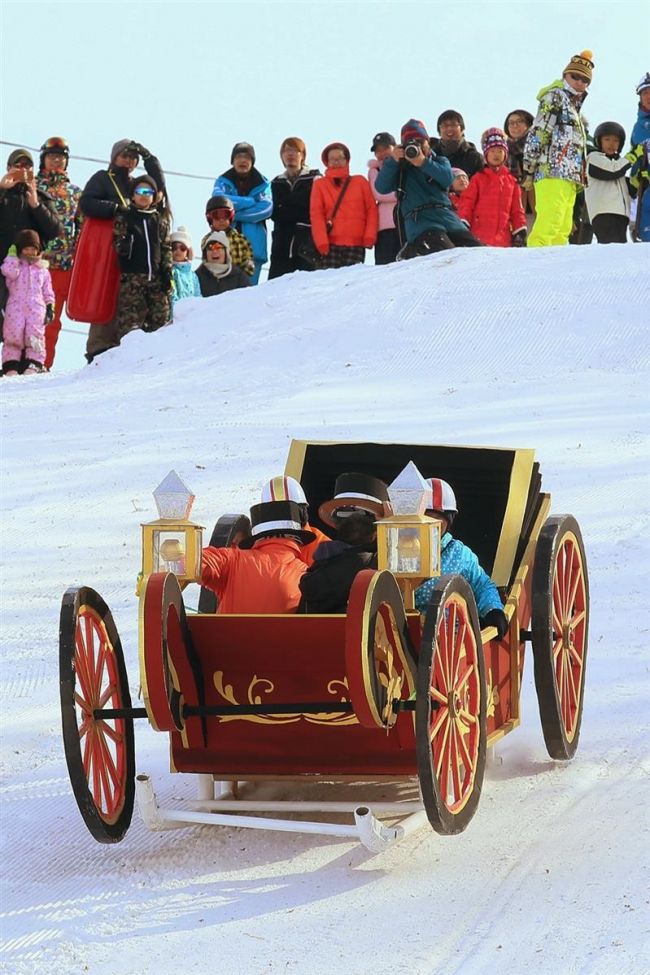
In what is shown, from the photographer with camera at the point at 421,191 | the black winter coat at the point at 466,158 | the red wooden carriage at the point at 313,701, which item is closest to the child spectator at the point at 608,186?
the black winter coat at the point at 466,158

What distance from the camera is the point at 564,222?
16.2 metres

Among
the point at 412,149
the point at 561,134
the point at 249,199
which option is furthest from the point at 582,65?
the point at 249,199

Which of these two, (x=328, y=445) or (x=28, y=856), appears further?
(x=328, y=445)

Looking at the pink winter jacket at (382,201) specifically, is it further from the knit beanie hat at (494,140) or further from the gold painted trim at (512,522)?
the gold painted trim at (512,522)

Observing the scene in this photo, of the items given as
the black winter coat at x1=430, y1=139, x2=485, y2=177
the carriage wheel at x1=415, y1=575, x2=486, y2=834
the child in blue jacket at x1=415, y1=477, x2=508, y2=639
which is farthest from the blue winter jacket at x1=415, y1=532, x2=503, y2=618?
the black winter coat at x1=430, y1=139, x2=485, y2=177

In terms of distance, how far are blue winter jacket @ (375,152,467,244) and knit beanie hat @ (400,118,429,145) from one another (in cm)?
20

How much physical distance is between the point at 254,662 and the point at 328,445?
2.21 meters

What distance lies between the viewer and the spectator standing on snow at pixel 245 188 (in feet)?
53.1

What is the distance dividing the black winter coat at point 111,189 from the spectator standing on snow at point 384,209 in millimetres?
1937

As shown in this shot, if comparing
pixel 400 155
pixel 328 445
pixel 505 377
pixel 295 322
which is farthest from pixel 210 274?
pixel 328 445

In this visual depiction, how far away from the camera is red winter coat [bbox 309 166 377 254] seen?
15594 millimetres

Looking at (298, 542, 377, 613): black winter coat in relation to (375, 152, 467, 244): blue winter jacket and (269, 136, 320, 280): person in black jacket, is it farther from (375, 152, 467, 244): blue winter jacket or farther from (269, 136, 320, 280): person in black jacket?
(269, 136, 320, 280): person in black jacket

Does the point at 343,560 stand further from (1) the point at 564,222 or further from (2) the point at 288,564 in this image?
(1) the point at 564,222

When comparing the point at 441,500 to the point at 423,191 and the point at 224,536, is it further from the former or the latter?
the point at 423,191
